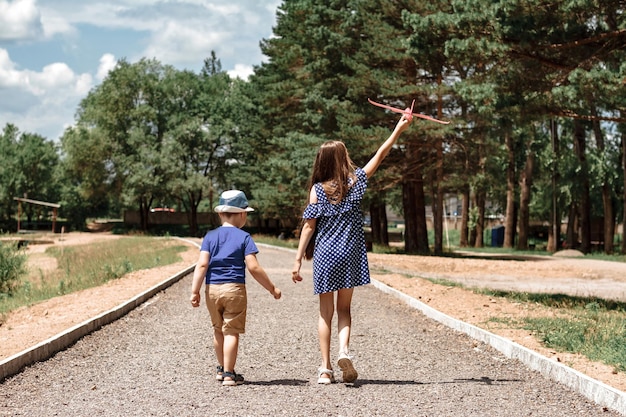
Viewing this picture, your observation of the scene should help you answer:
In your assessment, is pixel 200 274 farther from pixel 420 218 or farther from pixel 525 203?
pixel 525 203

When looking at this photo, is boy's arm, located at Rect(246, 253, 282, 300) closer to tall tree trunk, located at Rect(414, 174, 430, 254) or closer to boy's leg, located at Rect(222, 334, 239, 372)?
boy's leg, located at Rect(222, 334, 239, 372)

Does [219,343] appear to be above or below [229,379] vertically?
above

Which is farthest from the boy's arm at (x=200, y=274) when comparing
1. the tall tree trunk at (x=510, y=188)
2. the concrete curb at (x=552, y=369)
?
the tall tree trunk at (x=510, y=188)

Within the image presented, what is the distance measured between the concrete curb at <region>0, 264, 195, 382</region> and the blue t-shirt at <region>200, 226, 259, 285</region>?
2272 millimetres

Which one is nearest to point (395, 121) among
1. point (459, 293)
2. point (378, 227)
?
point (378, 227)

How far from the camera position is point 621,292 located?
1950cm

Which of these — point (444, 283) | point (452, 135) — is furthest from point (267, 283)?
point (452, 135)

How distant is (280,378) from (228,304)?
3.50ft

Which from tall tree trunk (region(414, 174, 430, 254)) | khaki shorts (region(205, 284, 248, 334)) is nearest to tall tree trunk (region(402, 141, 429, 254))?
tall tree trunk (region(414, 174, 430, 254))

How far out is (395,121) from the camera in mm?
33062

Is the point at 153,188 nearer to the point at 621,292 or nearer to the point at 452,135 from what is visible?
the point at 452,135

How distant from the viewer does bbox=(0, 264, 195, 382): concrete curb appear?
7.84 m

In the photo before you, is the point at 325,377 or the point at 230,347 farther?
the point at 325,377

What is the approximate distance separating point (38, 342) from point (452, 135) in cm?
2581
